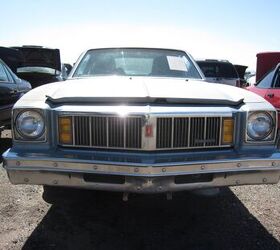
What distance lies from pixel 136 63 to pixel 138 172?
2.22 metres

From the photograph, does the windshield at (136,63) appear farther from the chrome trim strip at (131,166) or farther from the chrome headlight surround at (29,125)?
the chrome trim strip at (131,166)

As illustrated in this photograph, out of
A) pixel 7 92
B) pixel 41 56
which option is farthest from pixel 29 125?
pixel 41 56

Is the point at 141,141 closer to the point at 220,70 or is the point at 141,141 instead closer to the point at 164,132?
the point at 164,132

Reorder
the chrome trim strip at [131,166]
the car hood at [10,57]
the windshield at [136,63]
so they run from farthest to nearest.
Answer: the car hood at [10,57]
the windshield at [136,63]
the chrome trim strip at [131,166]

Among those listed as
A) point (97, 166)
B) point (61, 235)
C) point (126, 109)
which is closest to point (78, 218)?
point (61, 235)

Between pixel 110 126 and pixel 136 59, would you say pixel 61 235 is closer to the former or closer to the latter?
pixel 110 126

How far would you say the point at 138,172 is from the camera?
10.1 feet

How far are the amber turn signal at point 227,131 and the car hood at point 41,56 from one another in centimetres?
1238

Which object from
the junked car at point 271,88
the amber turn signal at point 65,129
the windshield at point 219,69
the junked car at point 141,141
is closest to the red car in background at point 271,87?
the junked car at point 271,88

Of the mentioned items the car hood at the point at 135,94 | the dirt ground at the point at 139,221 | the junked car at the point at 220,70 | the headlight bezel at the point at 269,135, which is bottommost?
the dirt ground at the point at 139,221

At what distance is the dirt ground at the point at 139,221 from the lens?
346 centimetres

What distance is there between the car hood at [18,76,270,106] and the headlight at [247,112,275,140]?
16cm

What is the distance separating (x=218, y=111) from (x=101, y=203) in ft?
5.73

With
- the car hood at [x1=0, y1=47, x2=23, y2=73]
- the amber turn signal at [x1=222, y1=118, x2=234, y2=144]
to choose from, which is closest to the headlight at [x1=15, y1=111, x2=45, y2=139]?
the amber turn signal at [x1=222, y1=118, x2=234, y2=144]
